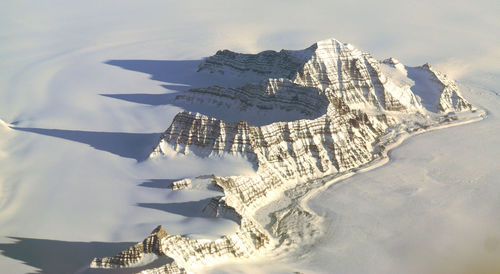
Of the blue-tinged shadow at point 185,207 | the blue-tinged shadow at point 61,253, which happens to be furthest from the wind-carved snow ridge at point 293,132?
the blue-tinged shadow at point 61,253

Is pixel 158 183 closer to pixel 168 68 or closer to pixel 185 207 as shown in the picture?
pixel 185 207

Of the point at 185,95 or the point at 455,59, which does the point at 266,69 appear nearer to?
the point at 185,95

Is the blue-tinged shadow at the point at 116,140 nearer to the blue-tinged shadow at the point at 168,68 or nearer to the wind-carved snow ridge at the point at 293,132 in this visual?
the wind-carved snow ridge at the point at 293,132

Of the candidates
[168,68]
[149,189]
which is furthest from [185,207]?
[168,68]

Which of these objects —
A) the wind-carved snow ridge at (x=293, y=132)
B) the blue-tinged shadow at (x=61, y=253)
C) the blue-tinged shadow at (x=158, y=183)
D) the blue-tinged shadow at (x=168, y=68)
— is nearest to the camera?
the blue-tinged shadow at (x=61, y=253)

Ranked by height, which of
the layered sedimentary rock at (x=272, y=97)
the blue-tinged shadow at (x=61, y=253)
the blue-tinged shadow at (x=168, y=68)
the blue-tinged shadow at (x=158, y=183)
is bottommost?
the blue-tinged shadow at (x=61, y=253)

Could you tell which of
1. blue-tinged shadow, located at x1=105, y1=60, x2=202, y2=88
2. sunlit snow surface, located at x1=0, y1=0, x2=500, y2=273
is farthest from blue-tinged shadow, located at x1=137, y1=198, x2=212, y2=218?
blue-tinged shadow, located at x1=105, y1=60, x2=202, y2=88
